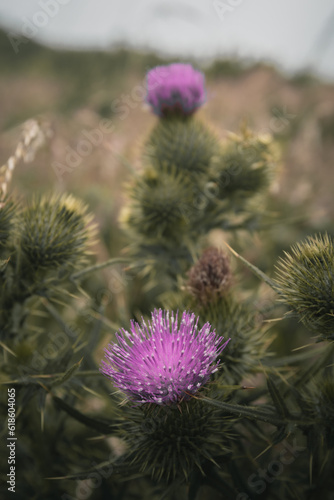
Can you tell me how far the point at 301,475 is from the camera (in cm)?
230

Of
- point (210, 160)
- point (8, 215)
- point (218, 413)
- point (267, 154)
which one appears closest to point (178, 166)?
point (210, 160)

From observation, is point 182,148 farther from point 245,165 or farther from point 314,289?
point 314,289

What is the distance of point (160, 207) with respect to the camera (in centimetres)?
302

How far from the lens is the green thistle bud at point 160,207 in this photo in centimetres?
303

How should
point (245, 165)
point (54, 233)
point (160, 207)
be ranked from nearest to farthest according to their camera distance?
point (54, 233), point (160, 207), point (245, 165)

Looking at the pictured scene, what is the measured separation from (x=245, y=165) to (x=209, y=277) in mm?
1112

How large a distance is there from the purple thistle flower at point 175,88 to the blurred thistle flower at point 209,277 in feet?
5.14

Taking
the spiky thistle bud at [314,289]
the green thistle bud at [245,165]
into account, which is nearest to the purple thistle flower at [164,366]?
the spiky thistle bud at [314,289]

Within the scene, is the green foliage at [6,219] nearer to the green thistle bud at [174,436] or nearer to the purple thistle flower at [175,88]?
the green thistle bud at [174,436]

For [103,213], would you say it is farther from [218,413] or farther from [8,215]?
[218,413]

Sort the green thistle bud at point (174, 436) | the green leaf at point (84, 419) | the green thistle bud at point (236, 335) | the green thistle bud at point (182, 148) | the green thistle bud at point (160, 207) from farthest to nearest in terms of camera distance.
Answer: the green thistle bud at point (182, 148) < the green thistle bud at point (160, 207) < the green thistle bud at point (236, 335) < the green leaf at point (84, 419) < the green thistle bud at point (174, 436)

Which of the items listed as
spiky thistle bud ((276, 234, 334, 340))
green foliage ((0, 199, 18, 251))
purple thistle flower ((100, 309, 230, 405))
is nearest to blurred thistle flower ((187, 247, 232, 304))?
spiky thistle bud ((276, 234, 334, 340))

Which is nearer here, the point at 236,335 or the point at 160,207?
the point at 236,335

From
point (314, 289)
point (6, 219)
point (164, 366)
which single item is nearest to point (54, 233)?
point (6, 219)
